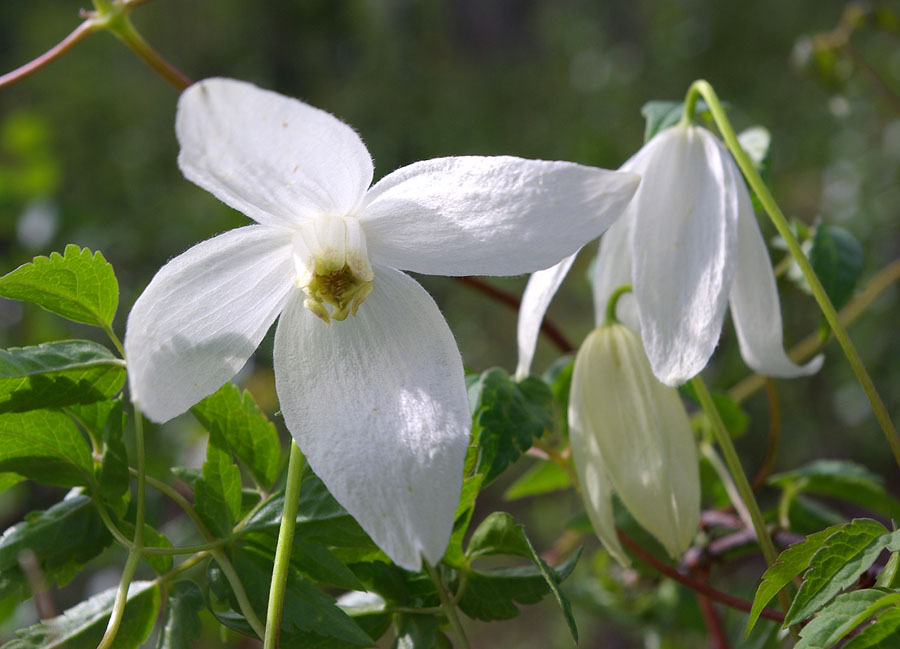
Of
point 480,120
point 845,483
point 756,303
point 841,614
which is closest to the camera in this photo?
point 841,614

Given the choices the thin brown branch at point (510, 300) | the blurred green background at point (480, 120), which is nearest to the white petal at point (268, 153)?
the thin brown branch at point (510, 300)

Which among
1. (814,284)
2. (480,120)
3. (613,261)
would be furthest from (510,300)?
(480,120)

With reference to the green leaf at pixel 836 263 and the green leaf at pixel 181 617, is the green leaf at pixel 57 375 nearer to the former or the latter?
the green leaf at pixel 181 617

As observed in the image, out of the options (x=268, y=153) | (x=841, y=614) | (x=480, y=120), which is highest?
(x=480, y=120)

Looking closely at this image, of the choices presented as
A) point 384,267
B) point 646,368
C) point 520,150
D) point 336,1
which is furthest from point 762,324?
point 336,1

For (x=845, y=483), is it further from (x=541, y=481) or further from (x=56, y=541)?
(x=56, y=541)

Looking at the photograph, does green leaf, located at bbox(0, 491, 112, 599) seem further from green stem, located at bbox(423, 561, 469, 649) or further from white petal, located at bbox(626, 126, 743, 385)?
white petal, located at bbox(626, 126, 743, 385)
